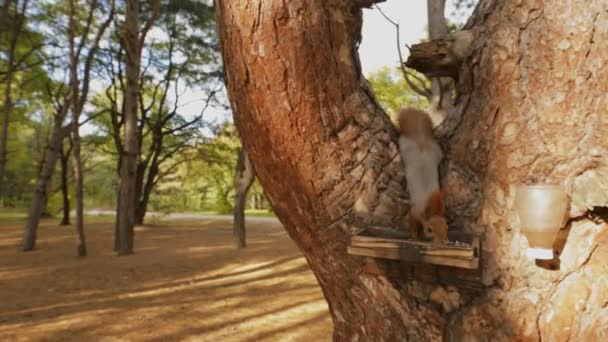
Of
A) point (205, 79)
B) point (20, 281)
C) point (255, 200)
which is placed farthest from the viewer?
point (255, 200)

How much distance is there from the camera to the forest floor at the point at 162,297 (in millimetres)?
4348

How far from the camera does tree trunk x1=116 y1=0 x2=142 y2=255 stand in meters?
9.52

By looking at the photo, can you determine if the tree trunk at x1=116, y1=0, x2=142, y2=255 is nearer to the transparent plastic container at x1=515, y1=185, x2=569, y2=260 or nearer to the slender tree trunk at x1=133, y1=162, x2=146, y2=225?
the slender tree trunk at x1=133, y1=162, x2=146, y2=225

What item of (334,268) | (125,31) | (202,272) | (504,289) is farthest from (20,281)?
(504,289)

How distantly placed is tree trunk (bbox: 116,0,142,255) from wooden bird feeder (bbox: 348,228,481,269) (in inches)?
363

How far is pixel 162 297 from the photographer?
582 cm

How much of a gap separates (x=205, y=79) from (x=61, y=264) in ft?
35.9

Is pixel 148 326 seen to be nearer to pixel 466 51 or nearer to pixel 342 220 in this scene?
pixel 342 220

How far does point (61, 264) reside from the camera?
8.17 meters

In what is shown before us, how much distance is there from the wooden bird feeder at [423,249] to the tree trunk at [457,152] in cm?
7

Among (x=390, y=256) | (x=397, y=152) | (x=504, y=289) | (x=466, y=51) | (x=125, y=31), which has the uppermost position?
(x=125, y=31)

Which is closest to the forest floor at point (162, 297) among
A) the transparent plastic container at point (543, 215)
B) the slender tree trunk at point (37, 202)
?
the slender tree trunk at point (37, 202)

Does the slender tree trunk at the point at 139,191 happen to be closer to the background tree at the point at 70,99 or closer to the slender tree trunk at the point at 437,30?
the background tree at the point at 70,99

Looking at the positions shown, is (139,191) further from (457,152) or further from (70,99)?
(457,152)
